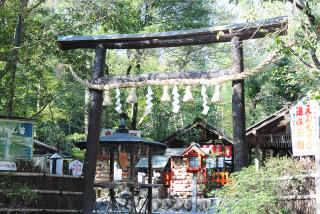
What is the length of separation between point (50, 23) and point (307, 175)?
8.07 m

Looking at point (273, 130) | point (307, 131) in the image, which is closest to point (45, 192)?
point (307, 131)

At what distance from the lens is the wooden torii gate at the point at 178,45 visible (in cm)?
838

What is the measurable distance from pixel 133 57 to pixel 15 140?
12.1 metres

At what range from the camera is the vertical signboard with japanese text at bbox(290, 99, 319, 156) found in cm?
912

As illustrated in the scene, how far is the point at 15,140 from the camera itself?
8.81m

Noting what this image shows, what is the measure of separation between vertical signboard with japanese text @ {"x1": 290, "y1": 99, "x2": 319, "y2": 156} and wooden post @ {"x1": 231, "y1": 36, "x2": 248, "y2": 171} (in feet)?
5.05

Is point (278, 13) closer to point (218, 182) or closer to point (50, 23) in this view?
point (50, 23)

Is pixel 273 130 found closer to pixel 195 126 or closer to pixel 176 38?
pixel 195 126

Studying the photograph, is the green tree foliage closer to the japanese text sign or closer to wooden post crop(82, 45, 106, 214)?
wooden post crop(82, 45, 106, 214)

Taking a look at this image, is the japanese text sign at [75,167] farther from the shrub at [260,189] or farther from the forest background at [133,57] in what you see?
the shrub at [260,189]

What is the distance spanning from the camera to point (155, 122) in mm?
21969

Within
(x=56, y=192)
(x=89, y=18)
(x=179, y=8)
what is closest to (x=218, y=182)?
(x=179, y=8)

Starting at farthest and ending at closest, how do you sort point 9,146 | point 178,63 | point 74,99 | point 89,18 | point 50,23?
1. point 74,99
2. point 178,63
3. point 89,18
4. point 50,23
5. point 9,146

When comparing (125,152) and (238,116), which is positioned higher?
(238,116)
